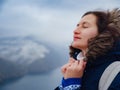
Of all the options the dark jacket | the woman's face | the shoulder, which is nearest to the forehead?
the woman's face

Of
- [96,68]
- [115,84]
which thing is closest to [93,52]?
[96,68]

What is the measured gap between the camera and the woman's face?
187 centimetres

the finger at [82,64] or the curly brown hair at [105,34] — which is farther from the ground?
the curly brown hair at [105,34]

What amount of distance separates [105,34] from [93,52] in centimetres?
11

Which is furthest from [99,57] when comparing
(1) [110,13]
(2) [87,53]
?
(1) [110,13]

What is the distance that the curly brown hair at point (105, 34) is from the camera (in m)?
1.81

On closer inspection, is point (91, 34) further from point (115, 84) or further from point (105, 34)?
point (115, 84)

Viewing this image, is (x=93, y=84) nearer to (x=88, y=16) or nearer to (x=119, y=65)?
(x=119, y=65)

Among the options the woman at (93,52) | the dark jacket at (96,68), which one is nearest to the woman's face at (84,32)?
the woman at (93,52)

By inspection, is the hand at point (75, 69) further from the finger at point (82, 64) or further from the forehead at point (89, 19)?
the forehead at point (89, 19)

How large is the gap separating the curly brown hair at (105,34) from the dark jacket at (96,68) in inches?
1.0

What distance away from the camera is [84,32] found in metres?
1.89

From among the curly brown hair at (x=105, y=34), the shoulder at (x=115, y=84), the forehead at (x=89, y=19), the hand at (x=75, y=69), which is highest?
the forehead at (x=89, y=19)

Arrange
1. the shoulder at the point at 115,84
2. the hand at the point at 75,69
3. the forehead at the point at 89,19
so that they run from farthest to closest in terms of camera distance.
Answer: the forehead at the point at 89,19 → the hand at the point at 75,69 → the shoulder at the point at 115,84
